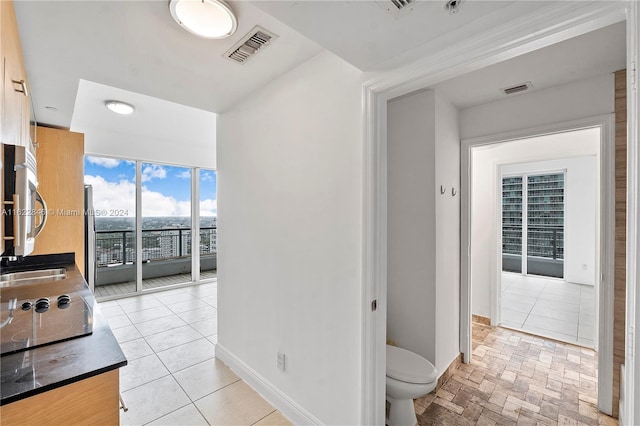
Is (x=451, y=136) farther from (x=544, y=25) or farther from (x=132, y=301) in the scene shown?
(x=132, y=301)

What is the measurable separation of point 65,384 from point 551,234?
297 inches

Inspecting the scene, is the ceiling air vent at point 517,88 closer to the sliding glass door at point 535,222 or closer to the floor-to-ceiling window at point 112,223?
the sliding glass door at point 535,222

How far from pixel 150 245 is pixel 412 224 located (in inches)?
194

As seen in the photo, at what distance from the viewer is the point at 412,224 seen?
96.7 inches

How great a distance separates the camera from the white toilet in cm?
179

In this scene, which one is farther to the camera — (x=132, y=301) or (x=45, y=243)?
(x=132, y=301)

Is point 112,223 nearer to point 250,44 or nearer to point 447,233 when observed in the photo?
point 250,44

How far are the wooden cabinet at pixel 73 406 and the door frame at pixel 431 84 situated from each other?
1.16 meters

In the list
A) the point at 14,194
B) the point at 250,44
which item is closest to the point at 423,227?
the point at 250,44

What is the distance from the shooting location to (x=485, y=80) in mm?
2197

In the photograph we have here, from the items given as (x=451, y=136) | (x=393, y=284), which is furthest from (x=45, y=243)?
(x=451, y=136)

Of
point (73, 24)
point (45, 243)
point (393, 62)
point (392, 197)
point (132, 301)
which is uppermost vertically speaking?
point (73, 24)

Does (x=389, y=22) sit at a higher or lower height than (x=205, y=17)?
lower

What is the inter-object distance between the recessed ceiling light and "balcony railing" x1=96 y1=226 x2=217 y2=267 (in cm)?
238
